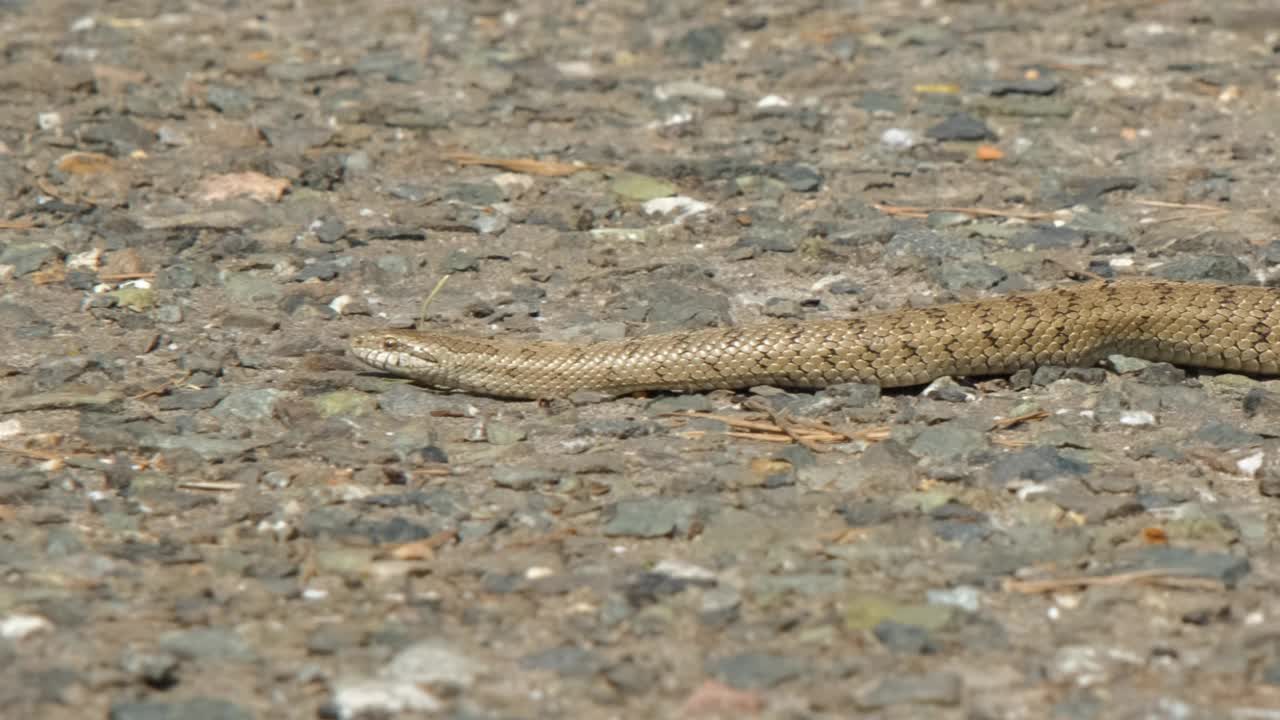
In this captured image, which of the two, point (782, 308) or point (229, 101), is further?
point (229, 101)

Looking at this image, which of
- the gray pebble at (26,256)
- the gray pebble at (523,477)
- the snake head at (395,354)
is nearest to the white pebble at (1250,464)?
the gray pebble at (523,477)

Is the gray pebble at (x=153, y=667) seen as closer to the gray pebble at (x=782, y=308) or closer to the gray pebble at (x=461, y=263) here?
the gray pebble at (x=782, y=308)

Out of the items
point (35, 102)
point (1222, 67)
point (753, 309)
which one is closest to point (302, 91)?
point (35, 102)

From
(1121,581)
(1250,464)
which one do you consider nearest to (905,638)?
(1121,581)

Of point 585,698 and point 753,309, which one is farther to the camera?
point 753,309

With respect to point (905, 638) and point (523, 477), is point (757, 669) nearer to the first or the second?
point (905, 638)

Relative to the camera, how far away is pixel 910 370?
6152 mm

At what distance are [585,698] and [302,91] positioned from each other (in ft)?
18.9

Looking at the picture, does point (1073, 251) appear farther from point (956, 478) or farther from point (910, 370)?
point (956, 478)

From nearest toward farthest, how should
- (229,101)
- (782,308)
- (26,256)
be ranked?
(782,308) < (26,256) < (229,101)

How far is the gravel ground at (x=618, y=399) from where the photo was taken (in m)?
4.22

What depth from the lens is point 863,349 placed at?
242 inches

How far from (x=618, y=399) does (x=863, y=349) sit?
2.79 feet

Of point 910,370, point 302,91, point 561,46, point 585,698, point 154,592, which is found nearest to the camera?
point 585,698
